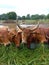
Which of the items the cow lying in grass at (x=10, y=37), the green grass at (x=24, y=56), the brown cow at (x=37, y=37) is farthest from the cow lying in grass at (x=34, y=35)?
the green grass at (x=24, y=56)

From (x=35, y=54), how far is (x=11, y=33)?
191 centimetres

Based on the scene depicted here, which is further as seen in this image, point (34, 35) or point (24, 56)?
point (34, 35)

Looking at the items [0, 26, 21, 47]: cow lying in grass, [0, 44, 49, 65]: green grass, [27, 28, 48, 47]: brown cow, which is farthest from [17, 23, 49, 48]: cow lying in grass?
[0, 44, 49, 65]: green grass

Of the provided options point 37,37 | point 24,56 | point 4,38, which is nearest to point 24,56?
point 24,56

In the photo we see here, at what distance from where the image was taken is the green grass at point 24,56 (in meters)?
8.30

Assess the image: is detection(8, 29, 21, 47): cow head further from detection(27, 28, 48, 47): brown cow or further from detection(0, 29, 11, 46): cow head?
detection(27, 28, 48, 47): brown cow

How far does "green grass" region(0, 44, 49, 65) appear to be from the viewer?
8305 millimetres

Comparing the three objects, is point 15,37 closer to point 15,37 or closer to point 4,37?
point 15,37

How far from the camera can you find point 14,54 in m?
8.89

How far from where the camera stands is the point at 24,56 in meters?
8.78

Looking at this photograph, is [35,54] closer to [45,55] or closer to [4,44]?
[45,55]

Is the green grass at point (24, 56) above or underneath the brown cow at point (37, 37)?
underneath

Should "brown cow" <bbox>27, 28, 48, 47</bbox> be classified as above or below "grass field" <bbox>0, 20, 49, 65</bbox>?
above

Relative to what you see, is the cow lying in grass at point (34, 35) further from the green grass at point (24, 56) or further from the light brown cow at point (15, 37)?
the green grass at point (24, 56)
